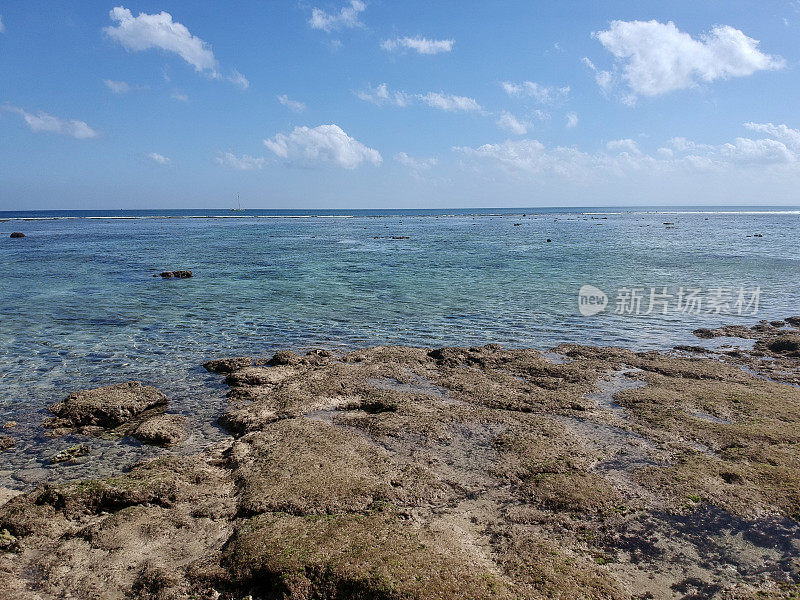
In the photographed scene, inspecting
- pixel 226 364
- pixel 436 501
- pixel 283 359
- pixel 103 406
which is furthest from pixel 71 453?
pixel 436 501

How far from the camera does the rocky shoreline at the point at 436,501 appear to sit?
596cm

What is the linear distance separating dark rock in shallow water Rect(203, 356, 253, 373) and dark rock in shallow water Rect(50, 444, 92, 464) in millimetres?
4822

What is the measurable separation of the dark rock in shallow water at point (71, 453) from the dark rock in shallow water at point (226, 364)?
4822 millimetres

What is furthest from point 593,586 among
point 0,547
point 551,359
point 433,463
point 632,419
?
point 551,359

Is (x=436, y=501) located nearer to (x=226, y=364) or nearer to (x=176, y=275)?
(x=226, y=364)

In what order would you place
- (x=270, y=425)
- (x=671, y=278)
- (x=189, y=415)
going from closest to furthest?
(x=270, y=425) < (x=189, y=415) < (x=671, y=278)

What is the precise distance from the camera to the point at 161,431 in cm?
994

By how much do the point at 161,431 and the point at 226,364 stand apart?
14.6 ft

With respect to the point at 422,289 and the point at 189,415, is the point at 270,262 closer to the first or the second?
the point at 422,289

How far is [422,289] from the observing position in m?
29.2

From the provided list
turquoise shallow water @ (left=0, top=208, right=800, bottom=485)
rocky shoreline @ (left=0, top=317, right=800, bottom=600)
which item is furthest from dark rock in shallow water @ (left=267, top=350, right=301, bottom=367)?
rocky shoreline @ (left=0, top=317, right=800, bottom=600)

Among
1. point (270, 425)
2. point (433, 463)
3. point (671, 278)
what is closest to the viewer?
point (433, 463)

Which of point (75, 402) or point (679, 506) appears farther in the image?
point (75, 402)

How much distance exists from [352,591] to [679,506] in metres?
5.12
